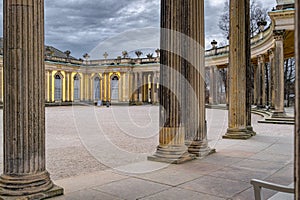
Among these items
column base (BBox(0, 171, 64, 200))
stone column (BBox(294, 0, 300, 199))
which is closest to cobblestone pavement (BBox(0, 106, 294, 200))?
column base (BBox(0, 171, 64, 200))

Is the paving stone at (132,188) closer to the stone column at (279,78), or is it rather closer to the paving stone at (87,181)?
the paving stone at (87,181)

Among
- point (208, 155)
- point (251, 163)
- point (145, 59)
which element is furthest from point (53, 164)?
point (145, 59)

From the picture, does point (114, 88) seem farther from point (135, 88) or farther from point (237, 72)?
point (237, 72)

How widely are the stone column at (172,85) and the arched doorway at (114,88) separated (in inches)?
2522

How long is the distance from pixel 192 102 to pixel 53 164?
13.6 feet

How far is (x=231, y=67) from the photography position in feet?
44.3

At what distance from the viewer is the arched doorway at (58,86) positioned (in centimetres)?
6492

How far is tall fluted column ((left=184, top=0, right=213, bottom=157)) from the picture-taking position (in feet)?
28.9

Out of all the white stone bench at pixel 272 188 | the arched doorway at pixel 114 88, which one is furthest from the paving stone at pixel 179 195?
the arched doorway at pixel 114 88

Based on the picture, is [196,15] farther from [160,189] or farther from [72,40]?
[72,40]

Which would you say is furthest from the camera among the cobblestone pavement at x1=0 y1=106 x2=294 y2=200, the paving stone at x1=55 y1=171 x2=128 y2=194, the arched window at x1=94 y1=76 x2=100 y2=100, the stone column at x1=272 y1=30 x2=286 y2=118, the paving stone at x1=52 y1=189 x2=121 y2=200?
the arched window at x1=94 y1=76 x2=100 y2=100

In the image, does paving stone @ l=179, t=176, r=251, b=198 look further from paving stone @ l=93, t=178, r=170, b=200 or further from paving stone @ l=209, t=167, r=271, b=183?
paving stone @ l=93, t=178, r=170, b=200

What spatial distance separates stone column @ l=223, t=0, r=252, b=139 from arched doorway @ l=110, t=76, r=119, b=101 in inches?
2347

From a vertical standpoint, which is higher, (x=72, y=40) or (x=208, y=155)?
(x=72, y=40)
